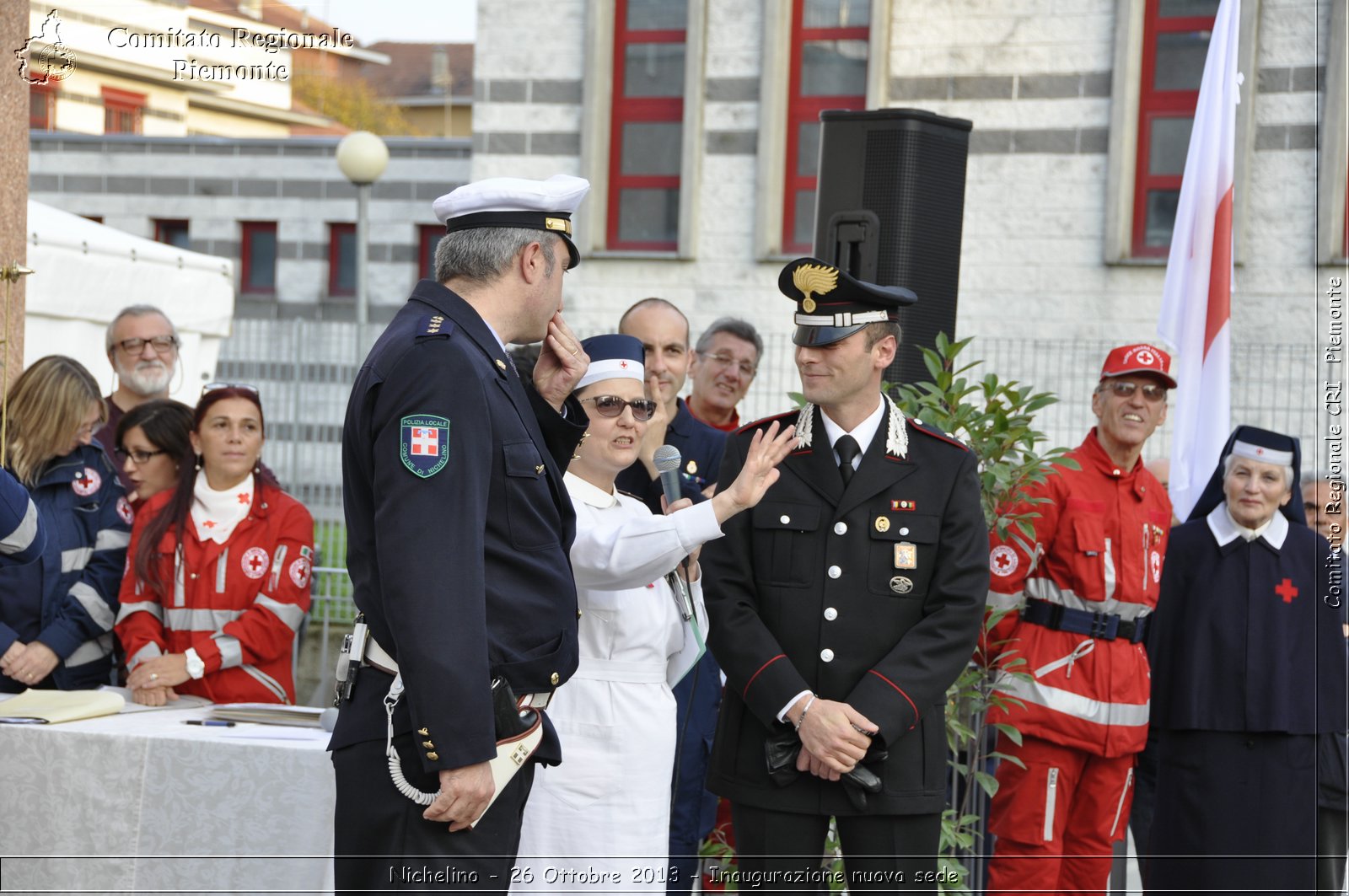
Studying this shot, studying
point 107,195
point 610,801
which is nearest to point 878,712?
point 610,801

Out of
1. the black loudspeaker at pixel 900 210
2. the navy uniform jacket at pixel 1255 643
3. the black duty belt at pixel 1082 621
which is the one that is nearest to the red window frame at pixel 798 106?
the black loudspeaker at pixel 900 210

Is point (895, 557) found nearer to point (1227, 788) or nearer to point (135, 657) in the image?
point (1227, 788)

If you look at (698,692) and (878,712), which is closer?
(878,712)

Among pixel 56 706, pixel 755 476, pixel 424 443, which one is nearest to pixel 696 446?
pixel 755 476

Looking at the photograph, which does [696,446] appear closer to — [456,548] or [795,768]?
[795,768]

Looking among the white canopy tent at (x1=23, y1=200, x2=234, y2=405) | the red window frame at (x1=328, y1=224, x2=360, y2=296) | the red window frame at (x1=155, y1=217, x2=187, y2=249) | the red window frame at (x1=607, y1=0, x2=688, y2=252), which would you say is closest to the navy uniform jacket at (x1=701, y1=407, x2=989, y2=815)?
the white canopy tent at (x1=23, y1=200, x2=234, y2=405)

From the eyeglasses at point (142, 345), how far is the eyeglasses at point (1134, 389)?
4.27 metres

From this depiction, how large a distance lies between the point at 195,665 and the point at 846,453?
7.69ft

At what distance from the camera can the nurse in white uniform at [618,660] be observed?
378 cm

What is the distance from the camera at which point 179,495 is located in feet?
17.0

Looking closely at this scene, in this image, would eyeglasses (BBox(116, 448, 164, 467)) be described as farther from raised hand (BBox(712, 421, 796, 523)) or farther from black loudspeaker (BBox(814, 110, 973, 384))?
black loudspeaker (BBox(814, 110, 973, 384))

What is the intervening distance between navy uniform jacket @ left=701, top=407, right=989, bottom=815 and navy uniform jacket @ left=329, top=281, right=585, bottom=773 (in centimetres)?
103

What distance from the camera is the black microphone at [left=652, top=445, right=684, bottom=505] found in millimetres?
4223

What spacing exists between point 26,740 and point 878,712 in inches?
100
